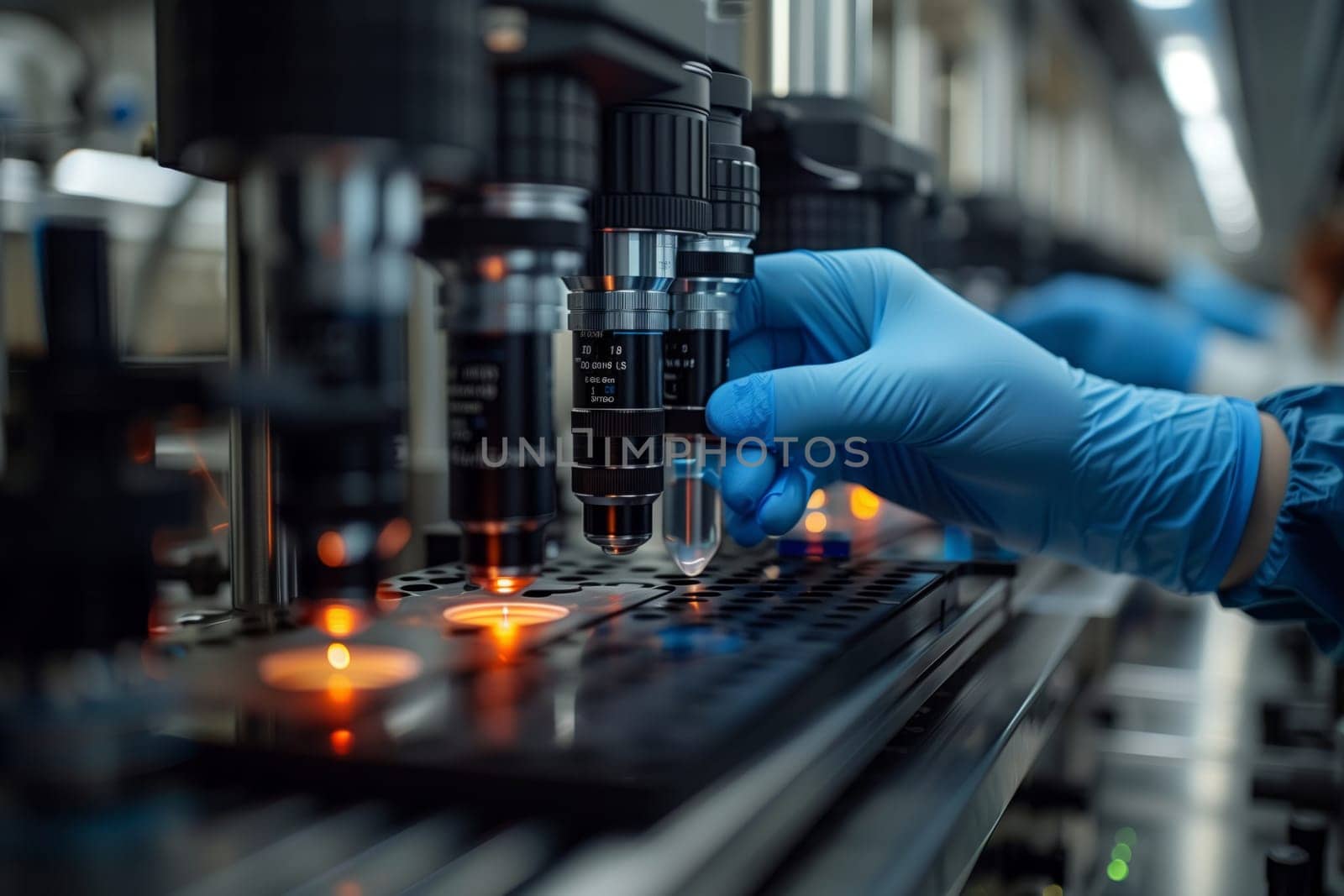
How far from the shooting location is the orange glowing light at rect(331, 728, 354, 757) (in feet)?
1.54

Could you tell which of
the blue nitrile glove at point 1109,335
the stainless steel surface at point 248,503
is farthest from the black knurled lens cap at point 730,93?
the blue nitrile glove at point 1109,335

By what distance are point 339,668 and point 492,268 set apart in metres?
0.22

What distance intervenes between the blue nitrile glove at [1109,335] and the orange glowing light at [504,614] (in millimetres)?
1559

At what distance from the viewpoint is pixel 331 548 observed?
478mm

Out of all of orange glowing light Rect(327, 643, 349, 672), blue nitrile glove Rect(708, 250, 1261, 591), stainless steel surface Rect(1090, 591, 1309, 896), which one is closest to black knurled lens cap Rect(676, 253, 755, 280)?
blue nitrile glove Rect(708, 250, 1261, 591)

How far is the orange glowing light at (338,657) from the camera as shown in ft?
2.02

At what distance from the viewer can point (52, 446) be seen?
40 cm

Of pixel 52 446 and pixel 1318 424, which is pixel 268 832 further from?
pixel 1318 424

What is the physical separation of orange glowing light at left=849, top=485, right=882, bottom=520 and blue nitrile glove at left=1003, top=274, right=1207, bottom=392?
96cm

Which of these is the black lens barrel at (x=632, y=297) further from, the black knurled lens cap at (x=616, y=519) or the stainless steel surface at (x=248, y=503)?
the stainless steel surface at (x=248, y=503)

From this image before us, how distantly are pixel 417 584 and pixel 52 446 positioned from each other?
0.41 metres

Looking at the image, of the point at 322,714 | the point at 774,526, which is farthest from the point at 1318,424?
the point at 322,714

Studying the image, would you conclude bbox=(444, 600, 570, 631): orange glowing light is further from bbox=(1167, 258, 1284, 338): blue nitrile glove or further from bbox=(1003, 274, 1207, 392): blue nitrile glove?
bbox=(1167, 258, 1284, 338): blue nitrile glove

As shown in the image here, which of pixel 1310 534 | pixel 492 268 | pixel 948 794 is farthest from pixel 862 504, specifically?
pixel 492 268
